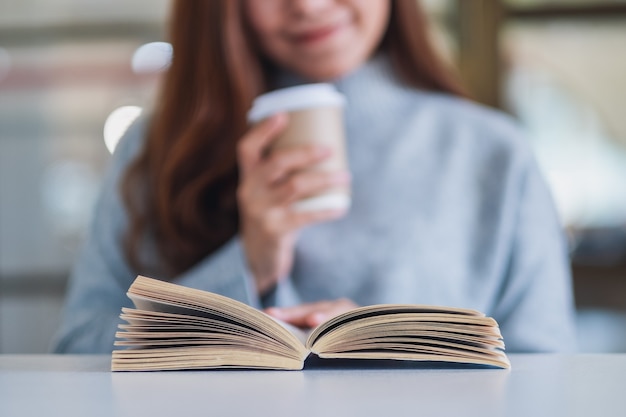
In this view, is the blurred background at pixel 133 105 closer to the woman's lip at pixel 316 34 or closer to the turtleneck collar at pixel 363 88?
the turtleneck collar at pixel 363 88

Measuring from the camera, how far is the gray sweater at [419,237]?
119cm

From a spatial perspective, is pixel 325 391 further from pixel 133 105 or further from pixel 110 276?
pixel 133 105

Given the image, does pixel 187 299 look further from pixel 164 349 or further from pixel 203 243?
pixel 203 243

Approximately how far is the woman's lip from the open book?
70 centimetres

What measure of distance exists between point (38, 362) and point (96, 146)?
2121 mm

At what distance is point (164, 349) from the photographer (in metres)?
0.65

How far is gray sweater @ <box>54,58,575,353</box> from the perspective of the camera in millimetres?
1192

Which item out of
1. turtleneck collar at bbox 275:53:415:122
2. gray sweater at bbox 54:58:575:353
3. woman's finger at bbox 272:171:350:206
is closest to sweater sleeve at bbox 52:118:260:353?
gray sweater at bbox 54:58:575:353

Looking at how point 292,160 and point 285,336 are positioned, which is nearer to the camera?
Result: point 285,336

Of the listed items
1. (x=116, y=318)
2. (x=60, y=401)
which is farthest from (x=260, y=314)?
(x=116, y=318)

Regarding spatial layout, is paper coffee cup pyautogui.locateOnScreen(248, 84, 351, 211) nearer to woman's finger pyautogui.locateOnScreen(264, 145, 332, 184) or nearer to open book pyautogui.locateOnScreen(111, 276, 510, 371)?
woman's finger pyautogui.locateOnScreen(264, 145, 332, 184)

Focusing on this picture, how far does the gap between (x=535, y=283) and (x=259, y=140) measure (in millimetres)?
468

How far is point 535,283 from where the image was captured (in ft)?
3.93

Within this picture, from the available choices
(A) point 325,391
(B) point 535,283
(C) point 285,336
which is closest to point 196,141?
(B) point 535,283
